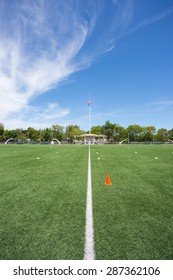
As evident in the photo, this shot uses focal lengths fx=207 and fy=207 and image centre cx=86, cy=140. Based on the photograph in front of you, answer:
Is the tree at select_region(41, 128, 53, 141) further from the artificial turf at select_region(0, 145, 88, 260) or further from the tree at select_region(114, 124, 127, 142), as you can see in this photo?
the artificial turf at select_region(0, 145, 88, 260)

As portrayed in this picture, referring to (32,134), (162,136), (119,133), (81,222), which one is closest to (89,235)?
(81,222)

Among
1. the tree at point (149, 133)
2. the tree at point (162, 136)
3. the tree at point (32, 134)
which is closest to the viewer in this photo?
the tree at point (149, 133)

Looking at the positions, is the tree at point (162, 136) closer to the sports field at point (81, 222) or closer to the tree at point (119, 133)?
the tree at point (119, 133)

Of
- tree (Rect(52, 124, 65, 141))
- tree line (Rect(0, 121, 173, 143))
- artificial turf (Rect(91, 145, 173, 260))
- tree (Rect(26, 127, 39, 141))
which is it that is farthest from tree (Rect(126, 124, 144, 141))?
artificial turf (Rect(91, 145, 173, 260))

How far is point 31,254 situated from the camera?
272 cm

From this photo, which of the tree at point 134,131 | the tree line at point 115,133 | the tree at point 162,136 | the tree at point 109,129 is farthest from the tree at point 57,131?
the tree at point 162,136

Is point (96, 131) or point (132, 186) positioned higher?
point (96, 131)

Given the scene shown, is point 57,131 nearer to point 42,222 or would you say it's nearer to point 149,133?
point 149,133

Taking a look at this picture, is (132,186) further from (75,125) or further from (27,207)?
(75,125)

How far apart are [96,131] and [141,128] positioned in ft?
107

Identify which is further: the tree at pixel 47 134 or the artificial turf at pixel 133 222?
the tree at pixel 47 134

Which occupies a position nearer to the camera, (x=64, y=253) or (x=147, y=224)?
(x=64, y=253)

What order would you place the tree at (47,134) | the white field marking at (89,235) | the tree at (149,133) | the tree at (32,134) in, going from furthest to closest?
the tree at (32,134)
the tree at (149,133)
the tree at (47,134)
the white field marking at (89,235)

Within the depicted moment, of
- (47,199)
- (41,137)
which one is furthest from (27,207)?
(41,137)
